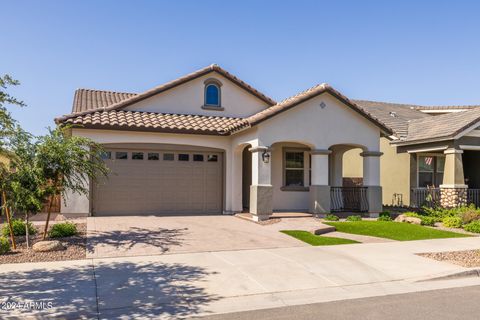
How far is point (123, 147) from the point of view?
15.2 metres

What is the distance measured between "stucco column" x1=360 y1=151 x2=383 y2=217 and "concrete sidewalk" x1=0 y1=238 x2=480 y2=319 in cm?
630

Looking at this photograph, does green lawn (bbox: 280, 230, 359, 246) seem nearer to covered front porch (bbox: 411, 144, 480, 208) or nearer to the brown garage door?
the brown garage door

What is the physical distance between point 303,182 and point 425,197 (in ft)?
19.5

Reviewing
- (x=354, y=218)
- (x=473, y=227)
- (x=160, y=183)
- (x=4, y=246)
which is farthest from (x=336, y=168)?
A: (x=4, y=246)

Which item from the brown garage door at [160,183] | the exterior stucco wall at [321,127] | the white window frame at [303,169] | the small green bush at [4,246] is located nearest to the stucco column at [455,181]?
the exterior stucco wall at [321,127]

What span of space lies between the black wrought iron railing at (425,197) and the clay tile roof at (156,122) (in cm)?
935

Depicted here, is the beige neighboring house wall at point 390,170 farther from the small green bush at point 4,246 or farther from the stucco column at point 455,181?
the small green bush at point 4,246

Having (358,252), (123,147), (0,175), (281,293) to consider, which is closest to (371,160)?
(358,252)

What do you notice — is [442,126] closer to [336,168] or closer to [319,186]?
[336,168]

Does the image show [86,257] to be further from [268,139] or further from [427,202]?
[427,202]

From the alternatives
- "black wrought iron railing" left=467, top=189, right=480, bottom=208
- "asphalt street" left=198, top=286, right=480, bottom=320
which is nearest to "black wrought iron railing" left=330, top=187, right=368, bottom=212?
"black wrought iron railing" left=467, top=189, right=480, bottom=208

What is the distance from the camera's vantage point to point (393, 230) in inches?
508

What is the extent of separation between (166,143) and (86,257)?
756 cm

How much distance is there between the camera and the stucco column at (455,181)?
661 inches
